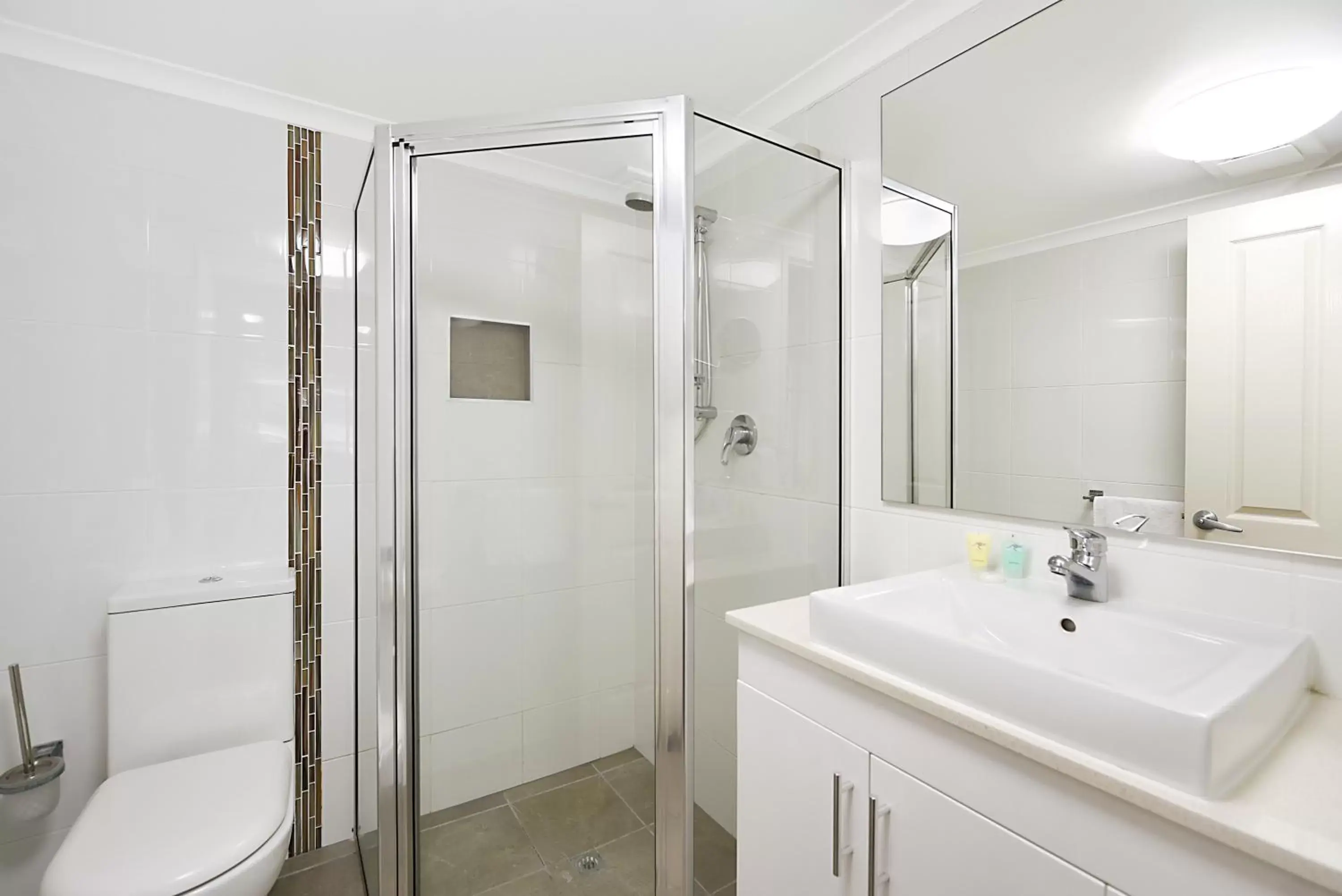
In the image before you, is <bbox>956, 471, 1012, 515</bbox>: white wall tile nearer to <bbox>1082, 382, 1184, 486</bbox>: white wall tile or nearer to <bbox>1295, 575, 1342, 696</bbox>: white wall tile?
<bbox>1082, 382, 1184, 486</bbox>: white wall tile

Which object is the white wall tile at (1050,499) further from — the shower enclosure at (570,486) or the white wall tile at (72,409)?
the white wall tile at (72,409)

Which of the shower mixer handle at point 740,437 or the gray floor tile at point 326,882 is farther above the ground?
the shower mixer handle at point 740,437

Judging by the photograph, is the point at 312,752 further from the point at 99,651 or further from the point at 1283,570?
the point at 1283,570

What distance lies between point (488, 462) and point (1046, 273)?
4.26 feet

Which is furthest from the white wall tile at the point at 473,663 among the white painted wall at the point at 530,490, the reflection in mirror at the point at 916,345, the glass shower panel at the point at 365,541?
the reflection in mirror at the point at 916,345

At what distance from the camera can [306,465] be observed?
1796 millimetres

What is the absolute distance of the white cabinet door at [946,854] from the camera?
718 mm

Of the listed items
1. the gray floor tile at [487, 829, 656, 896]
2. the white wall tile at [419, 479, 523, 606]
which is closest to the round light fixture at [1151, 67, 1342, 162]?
the white wall tile at [419, 479, 523, 606]

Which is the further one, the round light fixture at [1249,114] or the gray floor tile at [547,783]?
the gray floor tile at [547,783]

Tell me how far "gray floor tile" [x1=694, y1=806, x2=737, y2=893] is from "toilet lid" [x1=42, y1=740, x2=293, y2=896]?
90cm

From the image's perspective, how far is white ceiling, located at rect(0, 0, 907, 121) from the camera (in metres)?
1.40

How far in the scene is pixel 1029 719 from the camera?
0.75 m

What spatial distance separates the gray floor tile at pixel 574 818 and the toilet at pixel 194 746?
45 centimetres

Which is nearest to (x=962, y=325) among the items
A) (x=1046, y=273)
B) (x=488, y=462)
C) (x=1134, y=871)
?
(x=1046, y=273)
